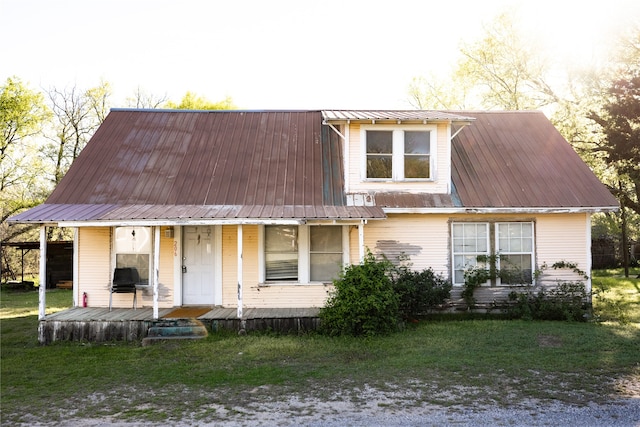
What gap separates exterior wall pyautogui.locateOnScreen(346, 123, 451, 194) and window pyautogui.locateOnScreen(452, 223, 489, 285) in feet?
3.52

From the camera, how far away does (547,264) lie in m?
13.3

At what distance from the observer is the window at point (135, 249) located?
43.2 ft

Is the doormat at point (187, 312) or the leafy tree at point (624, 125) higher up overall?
the leafy tree at point (624, 125)

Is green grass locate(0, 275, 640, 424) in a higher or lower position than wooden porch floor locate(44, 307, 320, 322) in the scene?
lower

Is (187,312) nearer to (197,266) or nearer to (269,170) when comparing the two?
(197,266)

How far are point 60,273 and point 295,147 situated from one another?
632 inches

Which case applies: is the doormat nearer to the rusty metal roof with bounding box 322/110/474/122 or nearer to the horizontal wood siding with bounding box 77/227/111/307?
the horizontal wood siding with bounding box 77/227/111/307

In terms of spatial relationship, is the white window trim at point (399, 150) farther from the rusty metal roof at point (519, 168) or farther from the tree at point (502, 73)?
the tree at point (502, 73)

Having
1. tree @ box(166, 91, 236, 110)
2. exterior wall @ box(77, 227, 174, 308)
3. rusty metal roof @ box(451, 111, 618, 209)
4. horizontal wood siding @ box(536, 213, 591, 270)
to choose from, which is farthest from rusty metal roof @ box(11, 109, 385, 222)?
tree @ box(166, 91, 236, 110)

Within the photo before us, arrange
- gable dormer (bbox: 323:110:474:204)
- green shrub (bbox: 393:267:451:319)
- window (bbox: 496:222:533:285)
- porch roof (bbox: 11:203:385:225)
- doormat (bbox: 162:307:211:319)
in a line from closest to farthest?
1. porch roof (bbox: 11:203:385:225)
2. doormat (bbox: 162:307:211:319)
3. green shrub (bbox: 393:267:451:319)
4. window (bbox: 496:222:533:285)
5. gable dormer (bbox: 323:110:474:204)

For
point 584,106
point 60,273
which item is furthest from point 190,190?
point 584,106

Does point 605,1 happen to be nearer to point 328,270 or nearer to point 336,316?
point 328,270

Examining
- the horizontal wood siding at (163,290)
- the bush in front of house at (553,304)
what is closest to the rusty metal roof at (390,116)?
the bush in front of house at (553,304)

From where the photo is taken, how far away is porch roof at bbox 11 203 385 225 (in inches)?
437
